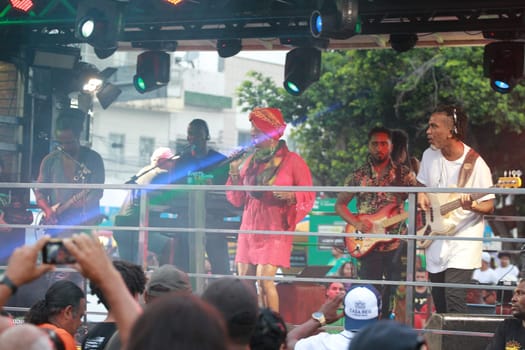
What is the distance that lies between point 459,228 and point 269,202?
1568 millimetres

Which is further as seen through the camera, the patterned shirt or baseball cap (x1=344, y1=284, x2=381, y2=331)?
the patterned shirt

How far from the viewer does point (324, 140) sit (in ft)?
78.6

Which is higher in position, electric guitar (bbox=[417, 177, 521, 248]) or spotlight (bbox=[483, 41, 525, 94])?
spotlight (bbox=[483, 41, 525, 94])

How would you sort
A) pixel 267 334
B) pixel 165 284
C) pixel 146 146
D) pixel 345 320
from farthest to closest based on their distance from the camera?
pixel 146 146
pixel 345 320
pixel 165 284
pixel 267 334

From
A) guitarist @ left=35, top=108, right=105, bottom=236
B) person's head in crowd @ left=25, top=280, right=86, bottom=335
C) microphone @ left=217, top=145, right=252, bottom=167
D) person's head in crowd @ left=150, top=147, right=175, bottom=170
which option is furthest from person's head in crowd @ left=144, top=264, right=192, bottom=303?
person's head in crowd @ left=150, top=147, right=175, bottom=170

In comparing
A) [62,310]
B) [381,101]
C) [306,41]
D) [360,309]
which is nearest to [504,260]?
[381,101]

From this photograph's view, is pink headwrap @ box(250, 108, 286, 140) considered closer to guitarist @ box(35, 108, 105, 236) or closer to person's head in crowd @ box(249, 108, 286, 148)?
person's head in crowd @ box(249, 108, 286, 148)

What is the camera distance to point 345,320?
4.81 m

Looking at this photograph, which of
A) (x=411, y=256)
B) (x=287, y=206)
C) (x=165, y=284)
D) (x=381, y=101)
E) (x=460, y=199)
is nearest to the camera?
(x=165, y=284)

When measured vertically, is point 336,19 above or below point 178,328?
above

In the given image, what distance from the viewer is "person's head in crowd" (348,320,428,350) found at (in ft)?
8.10

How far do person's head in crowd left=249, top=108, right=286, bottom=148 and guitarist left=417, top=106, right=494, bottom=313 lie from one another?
1.28 meters

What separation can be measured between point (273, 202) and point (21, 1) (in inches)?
127

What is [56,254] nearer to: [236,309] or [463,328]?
[236,309]
